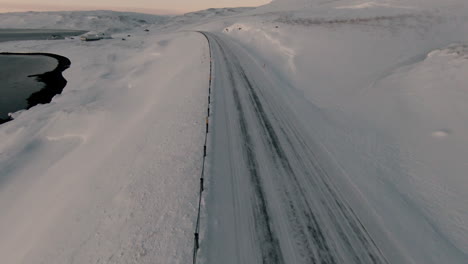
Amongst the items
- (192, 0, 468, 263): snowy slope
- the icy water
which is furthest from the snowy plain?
the icy water

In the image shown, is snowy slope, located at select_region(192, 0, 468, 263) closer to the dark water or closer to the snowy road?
the snowy road

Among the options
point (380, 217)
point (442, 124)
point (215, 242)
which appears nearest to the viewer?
point (215, 242)

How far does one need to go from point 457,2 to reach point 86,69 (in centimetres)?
6768

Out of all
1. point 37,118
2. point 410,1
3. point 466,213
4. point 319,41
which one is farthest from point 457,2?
point 37,118

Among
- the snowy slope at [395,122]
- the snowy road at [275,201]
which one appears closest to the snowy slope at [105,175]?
the snowy road at [275,201]

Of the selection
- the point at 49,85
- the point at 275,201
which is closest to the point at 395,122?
the point at 275,201

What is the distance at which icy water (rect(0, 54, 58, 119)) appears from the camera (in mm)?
30778

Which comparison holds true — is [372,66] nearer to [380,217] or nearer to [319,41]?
[319,41]

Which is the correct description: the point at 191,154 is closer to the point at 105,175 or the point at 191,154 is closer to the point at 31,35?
the point at 105,175

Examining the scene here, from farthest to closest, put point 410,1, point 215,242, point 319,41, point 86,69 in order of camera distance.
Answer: point 410,1, point 86,69, point 319,41, point 215,242

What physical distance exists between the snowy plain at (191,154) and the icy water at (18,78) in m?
5.14

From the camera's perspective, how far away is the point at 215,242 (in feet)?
27.5

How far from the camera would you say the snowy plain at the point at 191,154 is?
9297mm

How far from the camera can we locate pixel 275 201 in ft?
33.7
